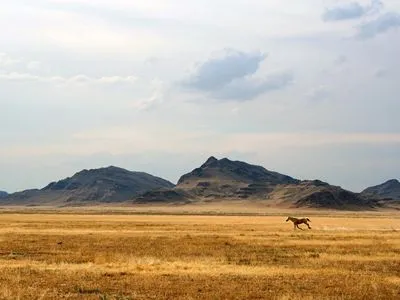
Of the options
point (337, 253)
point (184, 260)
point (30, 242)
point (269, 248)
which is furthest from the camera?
point (30, 242)

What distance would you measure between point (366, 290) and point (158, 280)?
699 centimetres

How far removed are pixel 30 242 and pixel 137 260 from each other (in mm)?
14447

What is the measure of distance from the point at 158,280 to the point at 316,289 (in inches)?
215

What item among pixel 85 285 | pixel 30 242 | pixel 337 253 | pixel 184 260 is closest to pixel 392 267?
pixel 337 253

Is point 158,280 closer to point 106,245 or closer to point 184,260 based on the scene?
point 184,260

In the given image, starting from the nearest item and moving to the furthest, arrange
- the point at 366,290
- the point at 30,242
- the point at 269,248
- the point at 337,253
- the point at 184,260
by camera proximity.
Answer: the point at 366,290 → the point at 184,260 → the point at 337,253 → the point at 269,248 → the point at 30,242

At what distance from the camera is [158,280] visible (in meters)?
23.3

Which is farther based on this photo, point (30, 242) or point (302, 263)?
point (30, 242)

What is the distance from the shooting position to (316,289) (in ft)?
70.4

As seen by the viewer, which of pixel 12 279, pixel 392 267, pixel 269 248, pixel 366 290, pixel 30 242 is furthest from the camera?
pixel 30 242

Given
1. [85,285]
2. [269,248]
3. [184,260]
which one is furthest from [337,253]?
[85,285]

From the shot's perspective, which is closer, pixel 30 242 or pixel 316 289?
pixel 316 289

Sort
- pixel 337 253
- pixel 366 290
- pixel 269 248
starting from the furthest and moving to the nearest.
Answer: pixel 269 248, pixel 337 253, pixel 366 290

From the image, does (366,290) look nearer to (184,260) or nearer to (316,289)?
(316,289)
